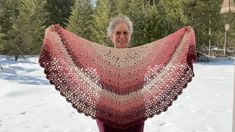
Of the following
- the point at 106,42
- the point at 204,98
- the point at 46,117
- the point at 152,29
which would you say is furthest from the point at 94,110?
the point at 106,42

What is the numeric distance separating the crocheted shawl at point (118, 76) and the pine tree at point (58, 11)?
23.4 meters

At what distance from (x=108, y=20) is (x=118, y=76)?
17190 millimetres

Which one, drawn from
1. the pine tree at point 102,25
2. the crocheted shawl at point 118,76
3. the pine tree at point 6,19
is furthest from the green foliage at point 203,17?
the crocheted shawl at point 118,76

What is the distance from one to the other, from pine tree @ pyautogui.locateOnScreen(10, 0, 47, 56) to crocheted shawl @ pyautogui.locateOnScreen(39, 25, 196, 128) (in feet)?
61.2

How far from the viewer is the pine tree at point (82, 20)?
22.3 metres

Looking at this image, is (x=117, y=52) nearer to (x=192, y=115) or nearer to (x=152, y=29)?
(x=192, y=115)

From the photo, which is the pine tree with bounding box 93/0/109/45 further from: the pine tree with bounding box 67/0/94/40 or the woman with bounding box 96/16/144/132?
the woman with bounding box 96/16/144/132

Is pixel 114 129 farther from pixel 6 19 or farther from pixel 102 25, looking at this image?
pixel 6 19

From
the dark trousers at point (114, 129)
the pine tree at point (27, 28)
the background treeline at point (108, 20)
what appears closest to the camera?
the dark trousers at point (114, 129)

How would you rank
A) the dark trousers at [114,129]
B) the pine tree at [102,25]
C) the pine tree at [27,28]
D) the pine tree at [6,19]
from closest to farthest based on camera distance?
the dark trousers at [114,129] < the pine tree at [102,25] < the pine tree at [27,28] < the pine tree at [6,19]

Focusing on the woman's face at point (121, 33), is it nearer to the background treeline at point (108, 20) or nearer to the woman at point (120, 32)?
the woman at point (120, 32)

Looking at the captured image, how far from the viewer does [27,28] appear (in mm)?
20281

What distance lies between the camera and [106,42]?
18.5 metres

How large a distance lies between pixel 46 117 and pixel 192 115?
1.82 m
